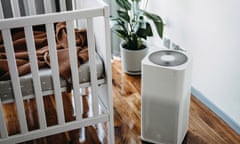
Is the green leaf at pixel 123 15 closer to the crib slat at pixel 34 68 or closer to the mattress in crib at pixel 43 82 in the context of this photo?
the mattress in crib at pixel 43 82

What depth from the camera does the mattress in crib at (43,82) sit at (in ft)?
6.15

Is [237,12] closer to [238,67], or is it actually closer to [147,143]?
[238,67]

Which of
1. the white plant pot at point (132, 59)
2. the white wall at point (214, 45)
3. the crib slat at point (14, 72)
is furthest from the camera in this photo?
the white plant pot at point (132, 59)

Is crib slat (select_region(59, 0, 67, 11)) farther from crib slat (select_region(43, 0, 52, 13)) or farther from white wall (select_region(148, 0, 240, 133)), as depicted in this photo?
white wall (select_region(148, 0, 240, 133))

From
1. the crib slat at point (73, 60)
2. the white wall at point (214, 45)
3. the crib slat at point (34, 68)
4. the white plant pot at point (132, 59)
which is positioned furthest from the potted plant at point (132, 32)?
the crib slat at point (34, 68)

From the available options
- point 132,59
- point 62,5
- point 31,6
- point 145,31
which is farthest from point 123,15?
point 31,6

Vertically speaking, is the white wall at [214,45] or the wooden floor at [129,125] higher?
the white wall at [214,45]

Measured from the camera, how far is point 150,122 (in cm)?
214

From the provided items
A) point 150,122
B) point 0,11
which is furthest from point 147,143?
point 0,11

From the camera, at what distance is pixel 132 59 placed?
9.77ft

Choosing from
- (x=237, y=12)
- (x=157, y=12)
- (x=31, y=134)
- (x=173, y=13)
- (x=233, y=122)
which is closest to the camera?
(x=31, y=134)

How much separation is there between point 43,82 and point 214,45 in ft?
3.97

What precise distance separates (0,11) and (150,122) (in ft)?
4.12

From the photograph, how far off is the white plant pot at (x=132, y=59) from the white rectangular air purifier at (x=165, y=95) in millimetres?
806
